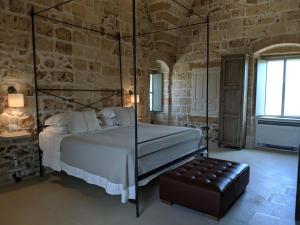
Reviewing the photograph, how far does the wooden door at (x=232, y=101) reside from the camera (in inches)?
210

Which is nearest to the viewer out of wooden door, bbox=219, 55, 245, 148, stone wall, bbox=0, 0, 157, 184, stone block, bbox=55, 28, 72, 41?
stone wall, bbox=0, 0, 157, 184

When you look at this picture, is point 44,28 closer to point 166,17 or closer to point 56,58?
point 56,58

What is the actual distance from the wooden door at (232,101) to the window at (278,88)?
59 centimetres

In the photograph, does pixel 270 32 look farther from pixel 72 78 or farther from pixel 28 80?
pixel 28 80

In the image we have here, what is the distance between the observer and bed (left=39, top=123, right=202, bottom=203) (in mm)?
2680

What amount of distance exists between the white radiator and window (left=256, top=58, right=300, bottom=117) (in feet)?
1.20

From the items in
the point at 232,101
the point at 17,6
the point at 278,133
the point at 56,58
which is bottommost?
the point at 278,133

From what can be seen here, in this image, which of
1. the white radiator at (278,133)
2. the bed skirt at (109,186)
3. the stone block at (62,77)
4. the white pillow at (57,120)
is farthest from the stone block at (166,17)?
the bed skirt at (109,186)

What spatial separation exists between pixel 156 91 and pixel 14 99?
4.37 meters

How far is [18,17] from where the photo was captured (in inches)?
137

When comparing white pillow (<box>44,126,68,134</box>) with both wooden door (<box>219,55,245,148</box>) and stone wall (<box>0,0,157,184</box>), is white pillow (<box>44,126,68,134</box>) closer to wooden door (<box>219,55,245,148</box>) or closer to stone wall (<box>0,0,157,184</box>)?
stone wall (<box>0,0,157,184</box>)

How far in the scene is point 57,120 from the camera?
3740 mm

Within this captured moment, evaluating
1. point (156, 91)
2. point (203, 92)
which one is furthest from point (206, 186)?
point (156, 91)

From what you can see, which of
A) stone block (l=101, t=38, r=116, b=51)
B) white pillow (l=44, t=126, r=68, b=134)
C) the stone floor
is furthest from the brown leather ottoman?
stone block (l=101, t=38, r=116, b=51)
